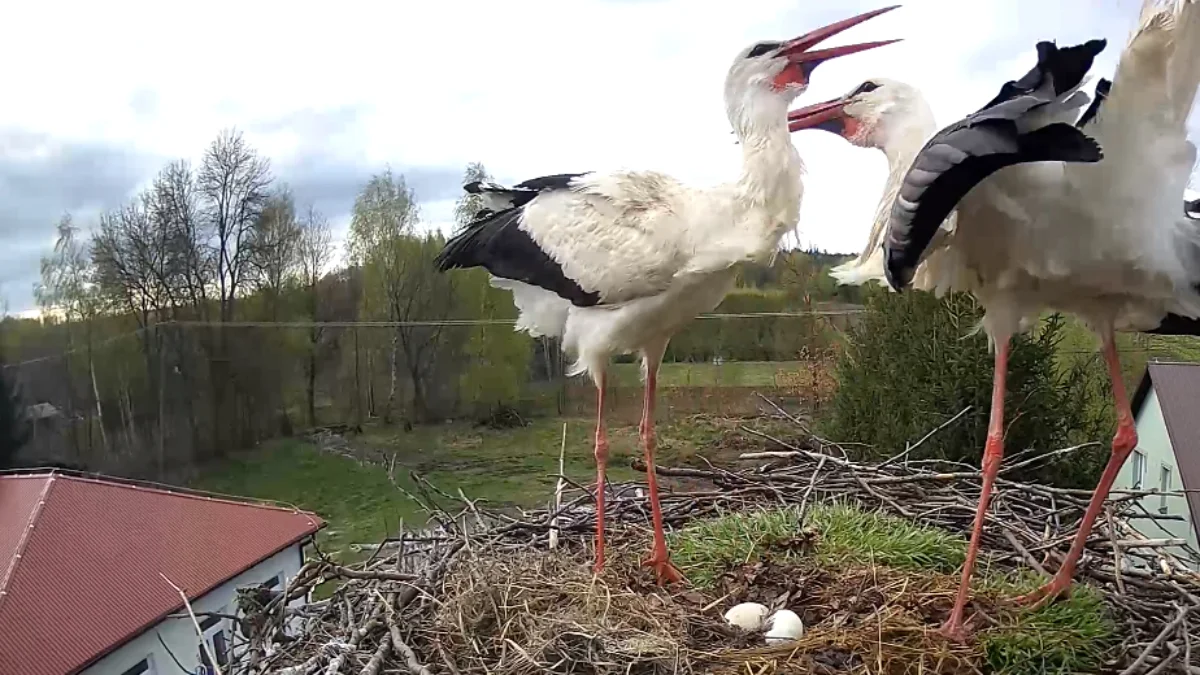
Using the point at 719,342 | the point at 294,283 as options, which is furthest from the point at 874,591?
the point at 294,283

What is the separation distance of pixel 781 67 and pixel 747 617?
56.1 inches

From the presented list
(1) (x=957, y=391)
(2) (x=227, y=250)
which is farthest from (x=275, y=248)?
(1) (x=957, y=391)

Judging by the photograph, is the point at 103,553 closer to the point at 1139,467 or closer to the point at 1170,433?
the point at 1170,433

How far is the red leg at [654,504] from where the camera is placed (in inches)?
102

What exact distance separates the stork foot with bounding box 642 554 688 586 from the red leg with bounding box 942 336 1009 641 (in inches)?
30.5

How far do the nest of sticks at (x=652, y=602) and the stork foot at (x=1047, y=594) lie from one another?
7 centimetres

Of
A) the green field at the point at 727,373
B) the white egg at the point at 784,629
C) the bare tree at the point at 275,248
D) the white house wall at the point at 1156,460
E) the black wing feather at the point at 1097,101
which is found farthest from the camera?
the bare tree at the point at 275,248

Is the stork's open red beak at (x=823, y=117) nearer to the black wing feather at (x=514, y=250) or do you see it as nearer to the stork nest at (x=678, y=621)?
the black wing feather at (x=514, y=250)

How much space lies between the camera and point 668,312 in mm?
2426

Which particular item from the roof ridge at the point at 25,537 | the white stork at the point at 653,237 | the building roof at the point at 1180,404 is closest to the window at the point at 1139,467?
the building roof at the point at 1180,404

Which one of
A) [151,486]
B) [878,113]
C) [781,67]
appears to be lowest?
[151,486]

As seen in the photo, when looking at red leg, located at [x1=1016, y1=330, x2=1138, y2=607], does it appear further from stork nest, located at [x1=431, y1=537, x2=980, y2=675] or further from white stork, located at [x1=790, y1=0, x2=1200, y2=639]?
stork nest, located at [x1=431, y1=537, x2=980, y2=675]

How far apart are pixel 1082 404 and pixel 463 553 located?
475cm

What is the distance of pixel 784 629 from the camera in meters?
2.08
